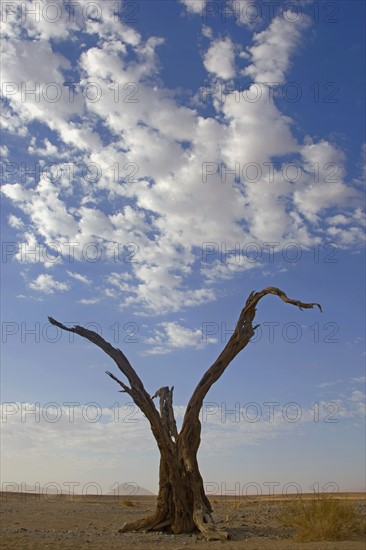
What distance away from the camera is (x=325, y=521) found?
13352 mm

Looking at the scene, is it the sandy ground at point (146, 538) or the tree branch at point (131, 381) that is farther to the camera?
the tree branch at point (131, 381)

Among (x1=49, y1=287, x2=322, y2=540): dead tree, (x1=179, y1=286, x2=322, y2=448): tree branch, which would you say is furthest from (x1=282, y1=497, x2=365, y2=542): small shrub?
(x1=179, y1=286, x2=322, y2=448): tree branch

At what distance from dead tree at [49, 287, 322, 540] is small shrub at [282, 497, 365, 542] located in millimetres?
2222

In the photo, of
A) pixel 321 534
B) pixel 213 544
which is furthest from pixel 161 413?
pixel 321 534

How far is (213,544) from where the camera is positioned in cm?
1269

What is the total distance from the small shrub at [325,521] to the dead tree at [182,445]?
222cm

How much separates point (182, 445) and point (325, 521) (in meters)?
3.74

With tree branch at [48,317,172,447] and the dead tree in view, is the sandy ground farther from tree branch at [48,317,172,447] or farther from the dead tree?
tree branch at [48,317,172,447]

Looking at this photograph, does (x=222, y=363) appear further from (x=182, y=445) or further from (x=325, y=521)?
(x=325, y=521)

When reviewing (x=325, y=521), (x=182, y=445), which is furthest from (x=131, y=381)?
(x=325, y=521)

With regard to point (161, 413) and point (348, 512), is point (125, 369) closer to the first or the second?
point (161, 413)

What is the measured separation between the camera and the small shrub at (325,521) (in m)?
13.2

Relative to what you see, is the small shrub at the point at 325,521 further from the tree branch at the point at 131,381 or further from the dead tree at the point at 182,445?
the tree branch at the point at 131,381

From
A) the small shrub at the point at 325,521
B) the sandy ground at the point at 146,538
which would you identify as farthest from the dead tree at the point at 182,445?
the small shrub at the point at 325,521
